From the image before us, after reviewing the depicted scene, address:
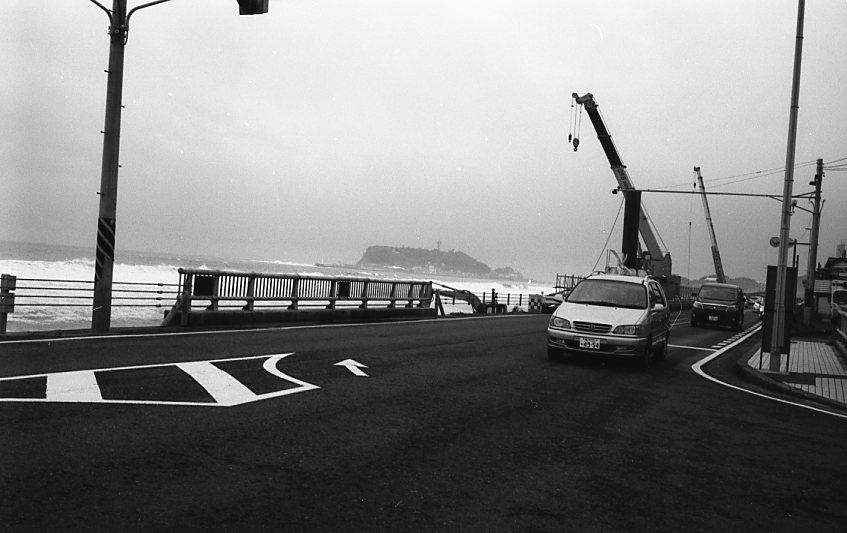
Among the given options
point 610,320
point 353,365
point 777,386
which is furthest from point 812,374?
point 353,365

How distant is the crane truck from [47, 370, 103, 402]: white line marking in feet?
118

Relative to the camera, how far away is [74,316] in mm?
28625

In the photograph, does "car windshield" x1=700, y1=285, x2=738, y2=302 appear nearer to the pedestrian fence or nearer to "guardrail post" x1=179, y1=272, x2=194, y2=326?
the pedestrian fence

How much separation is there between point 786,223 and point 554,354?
5783 mm

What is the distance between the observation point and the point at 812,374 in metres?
13.2

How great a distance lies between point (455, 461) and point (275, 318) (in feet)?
45.6

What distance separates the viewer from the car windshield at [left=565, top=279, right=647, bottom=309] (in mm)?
12922

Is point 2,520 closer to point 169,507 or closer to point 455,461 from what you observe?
point 169,507

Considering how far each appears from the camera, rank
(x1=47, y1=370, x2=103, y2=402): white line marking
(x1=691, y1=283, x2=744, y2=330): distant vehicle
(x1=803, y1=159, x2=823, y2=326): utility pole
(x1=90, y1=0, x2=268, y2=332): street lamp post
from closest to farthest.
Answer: (x1=47, y1=370, x2=103, y2=402): white line marking, (x1=90, y1=0, x2=268, y2=332): street lamp post, (x1=691, y1=283, x2=744, y2=330): distant vehicle, (x1=803, y1=159, x2=823, y2=326): utility pole

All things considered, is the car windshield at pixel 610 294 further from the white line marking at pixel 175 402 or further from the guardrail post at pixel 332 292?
the guardrail post at pixel 332 292

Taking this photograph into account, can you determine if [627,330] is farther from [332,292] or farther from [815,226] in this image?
[815,226]

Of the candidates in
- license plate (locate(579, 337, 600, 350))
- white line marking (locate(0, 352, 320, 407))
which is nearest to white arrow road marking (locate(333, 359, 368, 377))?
white line marking (locate(0, 352, 320, 407))

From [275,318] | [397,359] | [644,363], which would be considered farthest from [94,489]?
[275,318]

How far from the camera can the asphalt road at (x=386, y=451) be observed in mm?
4027
